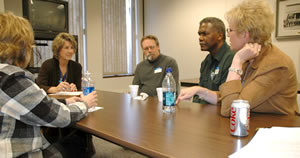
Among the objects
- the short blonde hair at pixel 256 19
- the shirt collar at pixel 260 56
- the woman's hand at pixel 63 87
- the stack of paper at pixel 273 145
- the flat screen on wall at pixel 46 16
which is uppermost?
the flat screen on wall at pixel 46 16

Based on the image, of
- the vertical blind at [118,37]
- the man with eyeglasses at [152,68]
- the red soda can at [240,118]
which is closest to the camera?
the red soda can at [240,118]

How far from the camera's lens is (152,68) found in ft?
9.16

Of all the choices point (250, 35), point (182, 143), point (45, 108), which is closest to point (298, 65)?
point (250, 35)

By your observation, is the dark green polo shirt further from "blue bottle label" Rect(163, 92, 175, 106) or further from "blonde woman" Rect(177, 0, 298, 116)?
"blue bottle label" Rect(163, 92, 175, 106)

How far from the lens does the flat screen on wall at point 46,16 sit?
3.06 metres

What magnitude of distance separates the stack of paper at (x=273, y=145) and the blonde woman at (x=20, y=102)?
2.57ft

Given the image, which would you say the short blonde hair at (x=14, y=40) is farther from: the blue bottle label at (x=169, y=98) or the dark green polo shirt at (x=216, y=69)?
the dark green polo shirt at (x=216, y=69)

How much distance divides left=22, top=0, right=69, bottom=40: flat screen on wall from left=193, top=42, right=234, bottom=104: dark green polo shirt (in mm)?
2357

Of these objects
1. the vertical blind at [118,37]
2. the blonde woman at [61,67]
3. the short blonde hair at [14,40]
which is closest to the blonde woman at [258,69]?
the short blonde hair at [14,40]

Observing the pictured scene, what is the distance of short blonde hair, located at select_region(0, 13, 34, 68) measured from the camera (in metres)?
0.99

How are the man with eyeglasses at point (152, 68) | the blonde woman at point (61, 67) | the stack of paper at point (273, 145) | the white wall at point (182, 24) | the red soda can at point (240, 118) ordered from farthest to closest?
1. the white wall at point (182, 24)
2. the man with eyeglasses at point (152, 68)
3. the blonde woman at point (61, 67)
4. the red soda can at point (240, 118)
5. the stack of paper at point (273, 145)

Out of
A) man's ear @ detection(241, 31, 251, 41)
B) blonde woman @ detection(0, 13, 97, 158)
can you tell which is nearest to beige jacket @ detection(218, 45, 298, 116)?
man's ear @ detection(241, 31, 251, 41)

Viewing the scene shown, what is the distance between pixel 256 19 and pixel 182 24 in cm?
344

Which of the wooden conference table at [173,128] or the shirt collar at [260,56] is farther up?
the shirt collar at [260,56]
